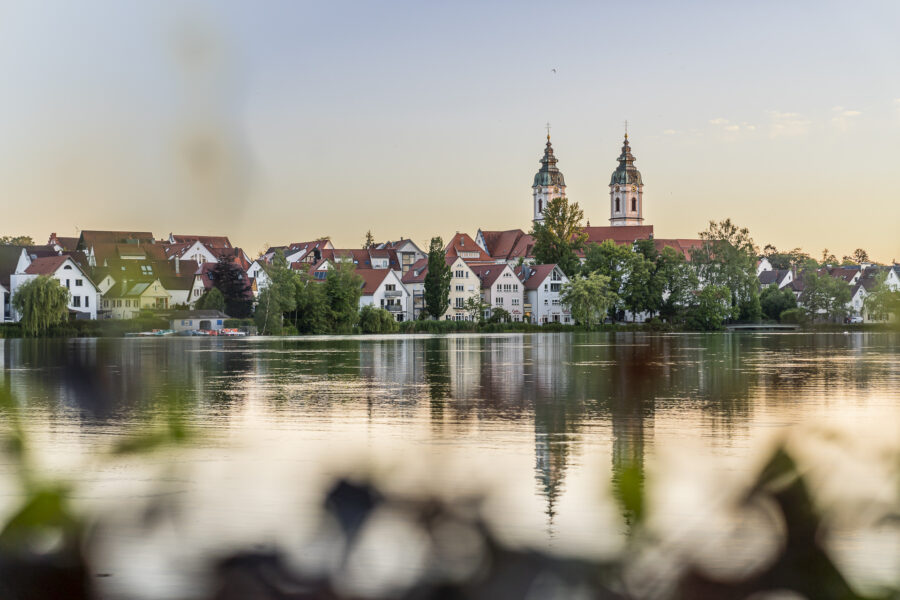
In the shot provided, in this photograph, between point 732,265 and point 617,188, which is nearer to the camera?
point 732,265

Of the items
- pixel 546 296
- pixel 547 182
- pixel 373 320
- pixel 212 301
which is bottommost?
pixel 373 320

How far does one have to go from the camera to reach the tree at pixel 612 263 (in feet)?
290

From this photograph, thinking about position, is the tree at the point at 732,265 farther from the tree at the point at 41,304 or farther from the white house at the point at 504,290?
the tree at the point at 41,304

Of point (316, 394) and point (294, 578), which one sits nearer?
point (294, 578)

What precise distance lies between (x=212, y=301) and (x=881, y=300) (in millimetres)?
69609

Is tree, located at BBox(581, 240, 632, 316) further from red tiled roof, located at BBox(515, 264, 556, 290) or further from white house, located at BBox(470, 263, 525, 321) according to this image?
white house, located at BBox(470, 263, 525, 321)

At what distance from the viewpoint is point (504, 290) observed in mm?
95688

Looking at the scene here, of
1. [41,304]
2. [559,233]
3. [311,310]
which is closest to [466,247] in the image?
[559,233]

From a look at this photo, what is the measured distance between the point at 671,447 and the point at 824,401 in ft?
22.7

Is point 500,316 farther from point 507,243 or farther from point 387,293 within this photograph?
point 507,243

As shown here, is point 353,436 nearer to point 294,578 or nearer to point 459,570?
point 294,578

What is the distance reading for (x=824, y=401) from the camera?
1523cm

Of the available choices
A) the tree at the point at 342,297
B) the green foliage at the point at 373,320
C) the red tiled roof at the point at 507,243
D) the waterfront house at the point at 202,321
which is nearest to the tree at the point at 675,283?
the green foliage at the point at 373,320

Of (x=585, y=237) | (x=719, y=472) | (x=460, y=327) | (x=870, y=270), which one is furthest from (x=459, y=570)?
(x=585, y=237)
